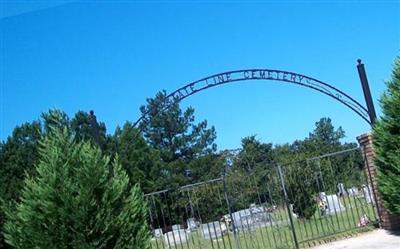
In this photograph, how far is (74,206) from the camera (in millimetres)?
5254

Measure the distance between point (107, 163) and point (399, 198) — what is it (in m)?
5.93

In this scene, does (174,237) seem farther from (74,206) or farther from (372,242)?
(74,206)

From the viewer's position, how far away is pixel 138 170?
45.5 m

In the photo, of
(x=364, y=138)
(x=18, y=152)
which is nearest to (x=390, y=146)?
(x=364, y=138)

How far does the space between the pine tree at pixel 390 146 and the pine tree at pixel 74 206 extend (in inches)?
216

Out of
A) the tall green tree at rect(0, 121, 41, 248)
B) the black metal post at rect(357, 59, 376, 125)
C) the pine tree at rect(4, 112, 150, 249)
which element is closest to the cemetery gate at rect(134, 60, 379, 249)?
the black metal post at rect(357, 59, 376, 125)

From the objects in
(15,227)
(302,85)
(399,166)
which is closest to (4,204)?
(15,227)

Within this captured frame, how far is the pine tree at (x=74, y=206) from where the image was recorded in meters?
5.25

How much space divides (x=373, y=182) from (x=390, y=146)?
5.52 ft

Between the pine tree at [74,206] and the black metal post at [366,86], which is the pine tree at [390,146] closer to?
the black metal post at [366,86]

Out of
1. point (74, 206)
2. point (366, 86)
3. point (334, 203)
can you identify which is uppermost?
point (366, 86)

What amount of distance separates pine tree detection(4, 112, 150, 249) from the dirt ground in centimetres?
521

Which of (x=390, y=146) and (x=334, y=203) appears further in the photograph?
(x=334, y=203)

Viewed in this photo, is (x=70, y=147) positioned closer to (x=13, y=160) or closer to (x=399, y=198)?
(x=399, y=198)
